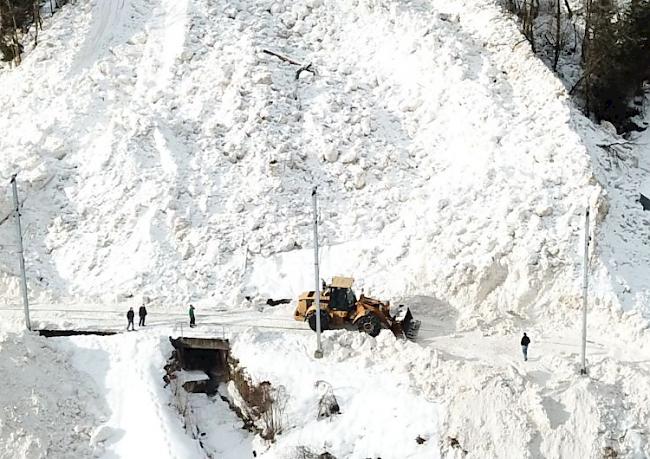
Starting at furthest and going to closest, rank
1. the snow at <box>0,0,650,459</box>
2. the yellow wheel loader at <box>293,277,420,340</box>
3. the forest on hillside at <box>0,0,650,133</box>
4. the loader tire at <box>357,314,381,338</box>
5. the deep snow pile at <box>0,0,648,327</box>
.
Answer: the forest on hillside at <box>0,0,650,133</box>, the deep snow pile at <box>0,0,648,327</box>, the yellow wheel loader at <box>293,277,420,340</box>, the loader tire at <box>357,314,381,338</box>, the snow at <box>0,0,650,459</box>

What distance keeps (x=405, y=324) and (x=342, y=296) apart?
2115 millimetres

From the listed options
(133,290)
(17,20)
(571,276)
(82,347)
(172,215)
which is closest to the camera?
(82,347)

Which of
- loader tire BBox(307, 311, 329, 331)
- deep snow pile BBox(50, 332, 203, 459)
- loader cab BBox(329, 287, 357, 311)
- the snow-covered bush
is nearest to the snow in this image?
deep snow pile BBox(50, 332, 203, 459)

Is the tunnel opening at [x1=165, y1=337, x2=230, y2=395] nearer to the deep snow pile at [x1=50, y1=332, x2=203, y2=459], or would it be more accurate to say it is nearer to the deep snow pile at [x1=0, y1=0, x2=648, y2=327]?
the deep snow pile at [x1=50, y1=332, x2=203, y2=459]

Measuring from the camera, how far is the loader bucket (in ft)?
73.9

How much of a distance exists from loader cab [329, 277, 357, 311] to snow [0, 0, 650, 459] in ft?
4.74

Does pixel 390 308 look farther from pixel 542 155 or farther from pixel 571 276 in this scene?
pixel 542 155

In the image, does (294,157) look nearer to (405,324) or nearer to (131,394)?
(405,324)

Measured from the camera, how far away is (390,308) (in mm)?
23953

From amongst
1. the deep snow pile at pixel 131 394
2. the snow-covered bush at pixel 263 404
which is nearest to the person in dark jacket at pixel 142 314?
the deep snow pile at pixel 131 394

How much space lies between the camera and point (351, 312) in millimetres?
22922

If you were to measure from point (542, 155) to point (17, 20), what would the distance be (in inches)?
1021

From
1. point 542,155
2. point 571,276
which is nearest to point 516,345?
point 571,276

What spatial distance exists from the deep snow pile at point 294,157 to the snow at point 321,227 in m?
0.10
